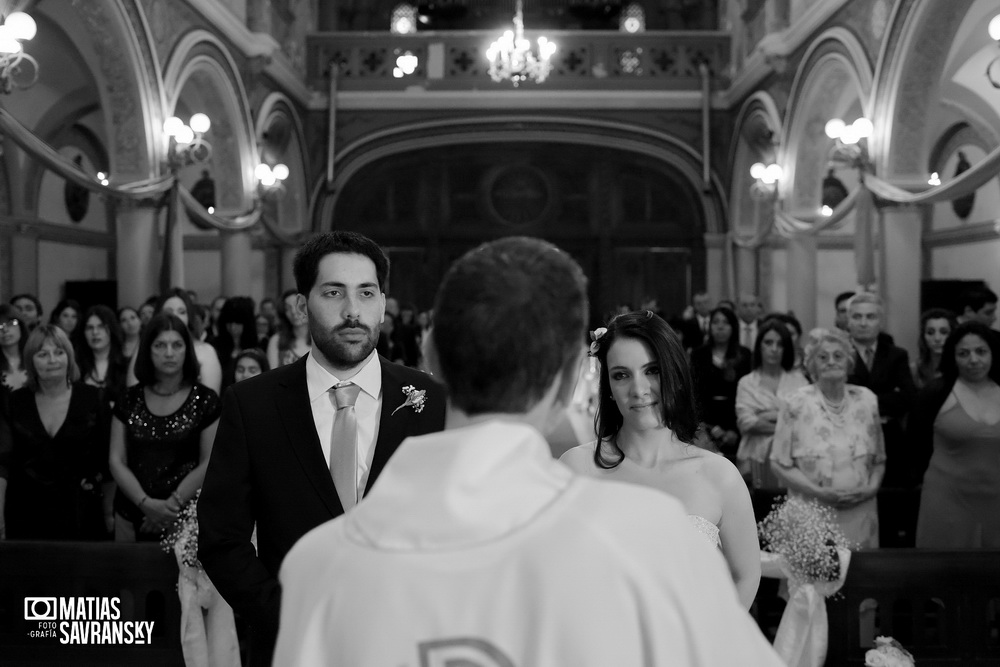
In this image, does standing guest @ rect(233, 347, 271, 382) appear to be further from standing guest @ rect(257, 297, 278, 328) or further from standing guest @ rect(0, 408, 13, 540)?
standing guest @ rect(257, 297, 278, 328)

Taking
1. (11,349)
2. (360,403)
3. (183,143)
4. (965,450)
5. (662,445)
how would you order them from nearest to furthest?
(360,403)
(662,445)
(965,450)
(11,349)
(183,143)

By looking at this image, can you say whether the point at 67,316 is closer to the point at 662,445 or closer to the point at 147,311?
the point at 147,311

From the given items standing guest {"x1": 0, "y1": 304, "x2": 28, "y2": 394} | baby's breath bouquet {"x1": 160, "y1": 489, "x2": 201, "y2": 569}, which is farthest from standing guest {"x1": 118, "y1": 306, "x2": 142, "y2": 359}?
baby's breath bouquet {"x1": 160, "y1": 489, "x2": 201, "y2": 569}

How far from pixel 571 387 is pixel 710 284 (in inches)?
641

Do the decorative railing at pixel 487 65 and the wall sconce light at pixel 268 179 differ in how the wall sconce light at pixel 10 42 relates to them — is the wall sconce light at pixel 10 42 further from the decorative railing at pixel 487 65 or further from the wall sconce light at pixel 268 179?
the decorative railing at pixel 487 65

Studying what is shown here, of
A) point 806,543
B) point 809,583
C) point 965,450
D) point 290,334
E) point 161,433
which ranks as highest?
point 290,334

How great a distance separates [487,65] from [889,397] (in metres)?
11.6

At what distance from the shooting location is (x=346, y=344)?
8.37ft

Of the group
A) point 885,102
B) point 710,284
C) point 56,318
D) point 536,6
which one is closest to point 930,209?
point 710,284

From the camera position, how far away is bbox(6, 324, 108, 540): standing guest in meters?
5.05

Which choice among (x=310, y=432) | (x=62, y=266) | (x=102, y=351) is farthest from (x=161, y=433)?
(x=62, y=266)

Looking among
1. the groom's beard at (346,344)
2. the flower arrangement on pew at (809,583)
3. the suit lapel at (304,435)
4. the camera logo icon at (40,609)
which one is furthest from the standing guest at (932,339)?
the camera logo icon at (40,609)

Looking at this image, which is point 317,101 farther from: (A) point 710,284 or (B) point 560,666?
(B) point 560,666

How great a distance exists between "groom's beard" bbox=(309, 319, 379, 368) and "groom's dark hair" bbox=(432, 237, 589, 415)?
4.49 feet
